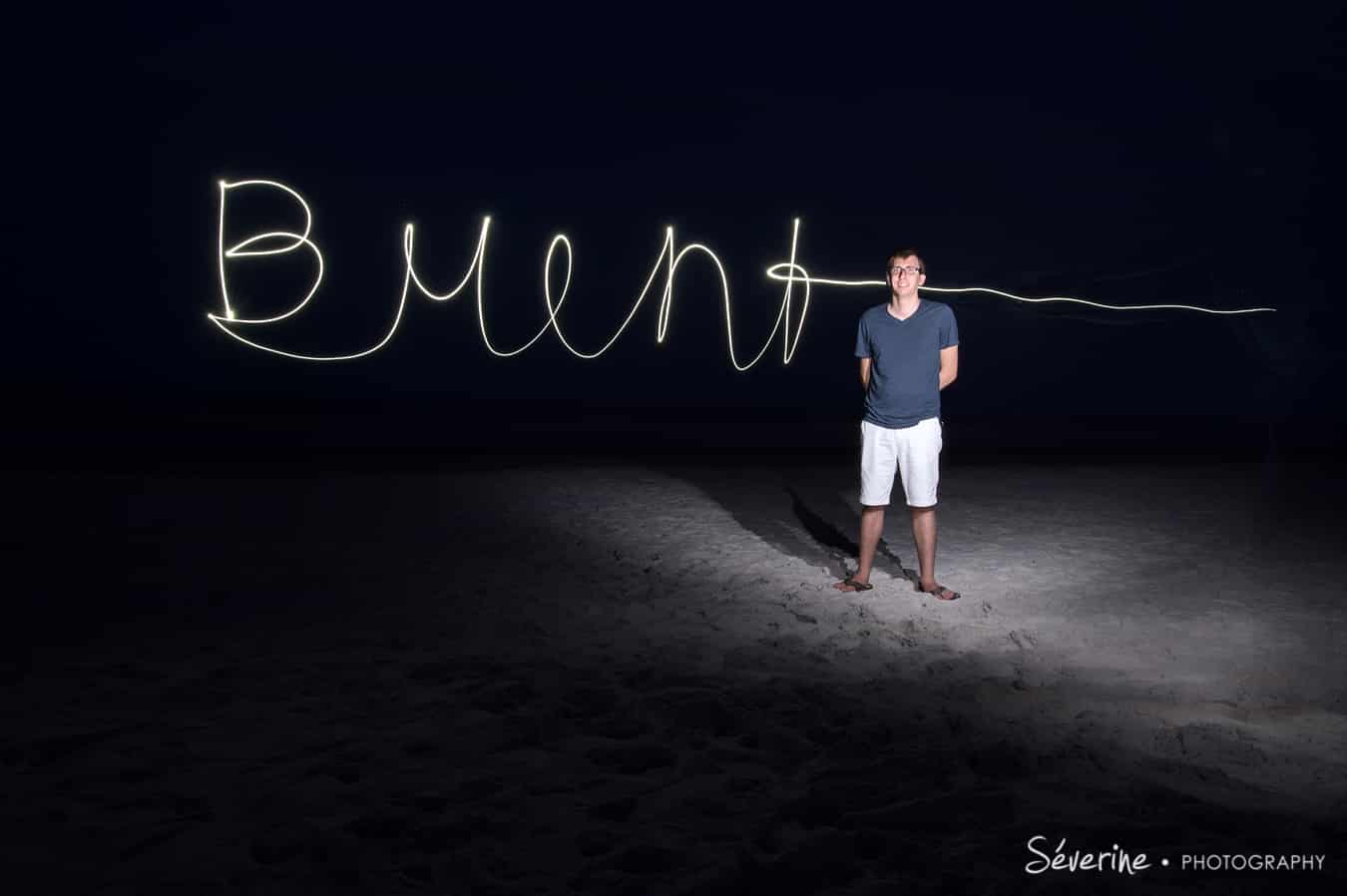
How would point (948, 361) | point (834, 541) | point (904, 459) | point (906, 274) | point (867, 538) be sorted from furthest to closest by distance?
point (834, 541) < point (867, 538) < point (904, 459) < point (948, 361) < point (906, 274)

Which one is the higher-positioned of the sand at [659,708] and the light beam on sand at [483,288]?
the light beam on sand at [483,288]

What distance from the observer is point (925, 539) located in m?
4.20

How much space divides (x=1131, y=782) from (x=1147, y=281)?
10836 mm

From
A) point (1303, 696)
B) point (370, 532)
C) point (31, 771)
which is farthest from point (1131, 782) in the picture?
point (370, 532)

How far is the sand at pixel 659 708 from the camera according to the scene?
2010 mm

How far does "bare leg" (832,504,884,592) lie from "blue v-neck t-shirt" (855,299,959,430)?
44 centimetres

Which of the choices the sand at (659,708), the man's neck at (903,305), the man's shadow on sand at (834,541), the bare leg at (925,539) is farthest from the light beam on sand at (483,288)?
the bare leg at (925,539)

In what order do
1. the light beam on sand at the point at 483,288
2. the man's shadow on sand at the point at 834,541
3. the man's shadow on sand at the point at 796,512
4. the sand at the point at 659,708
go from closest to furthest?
the sand at the point at 659,708
the man's shadow on sand at the point at 834,541
the man's shadow on sand at the point at 796,512
the light beam on sand at the point at 483,288

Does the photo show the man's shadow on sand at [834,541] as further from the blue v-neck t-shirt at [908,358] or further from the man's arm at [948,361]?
the man's arm at [948,361]

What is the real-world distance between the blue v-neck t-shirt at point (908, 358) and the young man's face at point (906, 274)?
10 cm

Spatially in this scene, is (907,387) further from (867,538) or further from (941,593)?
(941,593)

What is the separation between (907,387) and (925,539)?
0.72 meters

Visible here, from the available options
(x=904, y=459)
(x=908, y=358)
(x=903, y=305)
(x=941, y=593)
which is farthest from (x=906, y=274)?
(x=941, y=593)

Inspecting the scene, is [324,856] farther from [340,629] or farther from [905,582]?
[905,582]
